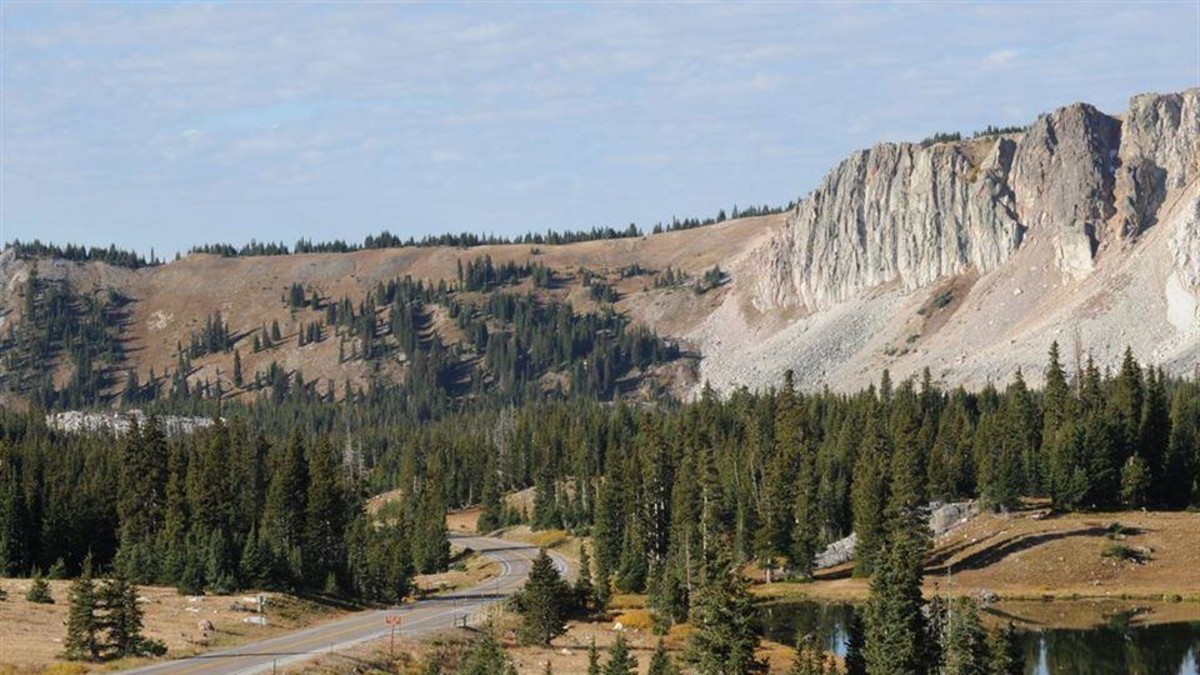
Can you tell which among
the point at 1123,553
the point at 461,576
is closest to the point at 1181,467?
the point at 1123,553

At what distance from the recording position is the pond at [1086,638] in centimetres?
10006

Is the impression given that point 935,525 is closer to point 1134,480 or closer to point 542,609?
point 1134,480

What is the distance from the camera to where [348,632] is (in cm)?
9644

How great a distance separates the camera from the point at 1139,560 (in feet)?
450

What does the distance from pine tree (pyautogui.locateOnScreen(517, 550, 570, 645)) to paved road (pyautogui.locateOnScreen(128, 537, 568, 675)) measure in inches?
217

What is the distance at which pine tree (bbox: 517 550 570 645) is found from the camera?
323 feet

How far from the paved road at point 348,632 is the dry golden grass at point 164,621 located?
183 cm

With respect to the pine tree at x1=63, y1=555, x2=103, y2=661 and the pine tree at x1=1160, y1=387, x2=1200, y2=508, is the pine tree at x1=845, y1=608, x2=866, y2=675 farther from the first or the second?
the pine tree at x1=1160, y1=387, x2=1200, y2=508

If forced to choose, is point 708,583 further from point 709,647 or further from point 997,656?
point 997,656

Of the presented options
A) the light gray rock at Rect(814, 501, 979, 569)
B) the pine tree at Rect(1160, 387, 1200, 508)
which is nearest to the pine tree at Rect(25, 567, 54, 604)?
the light gray rock at Rect(814, 501, 979, 569)

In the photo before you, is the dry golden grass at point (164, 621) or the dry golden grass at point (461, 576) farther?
the dry golden grass at point (461, 576)

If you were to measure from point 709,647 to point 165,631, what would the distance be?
30900mm

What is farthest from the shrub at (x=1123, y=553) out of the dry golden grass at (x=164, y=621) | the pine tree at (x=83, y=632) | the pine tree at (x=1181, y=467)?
the pine tree at (x=83, y=632)

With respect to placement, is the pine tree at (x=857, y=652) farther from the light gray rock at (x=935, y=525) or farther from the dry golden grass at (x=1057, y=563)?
the light gray rock at (x=935, y=525)
